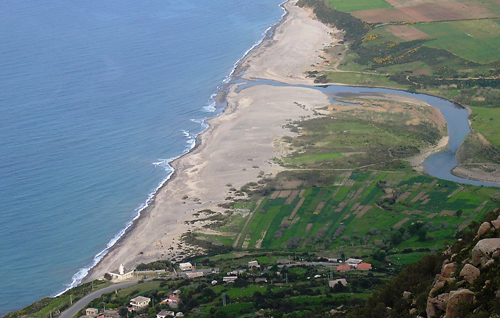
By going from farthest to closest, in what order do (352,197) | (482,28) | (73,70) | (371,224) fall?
(482,28)
(73,70)
(352,197)
(371,224)

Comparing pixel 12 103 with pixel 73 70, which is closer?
pixel 12 103

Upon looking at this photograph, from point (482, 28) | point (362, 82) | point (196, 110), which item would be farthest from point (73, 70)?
point (482, 28)

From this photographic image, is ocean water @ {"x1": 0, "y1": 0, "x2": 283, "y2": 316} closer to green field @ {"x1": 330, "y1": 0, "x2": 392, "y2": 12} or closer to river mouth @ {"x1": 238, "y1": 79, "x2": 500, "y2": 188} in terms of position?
green field @ {"x1": 330, "y1": 0, "x2": 392, "y2": 12}

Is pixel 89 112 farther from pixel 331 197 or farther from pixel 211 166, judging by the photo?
pixel 331 197

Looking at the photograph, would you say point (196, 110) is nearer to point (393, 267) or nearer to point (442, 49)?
point (442, 49)

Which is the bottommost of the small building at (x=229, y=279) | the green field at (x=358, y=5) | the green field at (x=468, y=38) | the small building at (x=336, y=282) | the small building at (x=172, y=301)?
the small building at (x=229, y=279)

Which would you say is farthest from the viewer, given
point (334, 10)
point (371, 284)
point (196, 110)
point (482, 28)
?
point (334, 10)

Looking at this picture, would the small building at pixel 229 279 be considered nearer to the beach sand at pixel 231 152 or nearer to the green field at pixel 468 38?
the beach sand at pixel 231 152

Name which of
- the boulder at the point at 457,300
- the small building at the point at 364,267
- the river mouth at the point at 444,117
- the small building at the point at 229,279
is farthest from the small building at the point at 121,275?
the boulder at the point at 457,300
